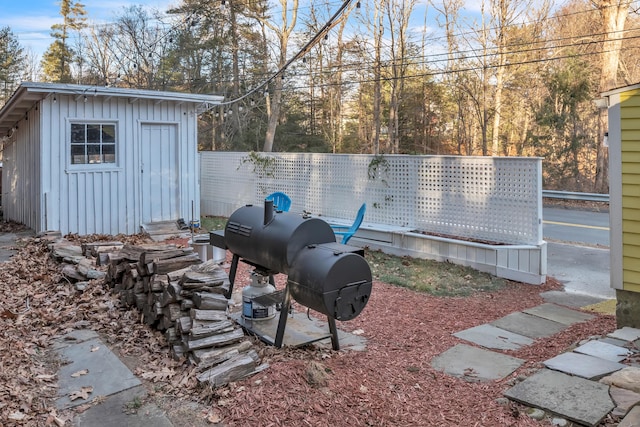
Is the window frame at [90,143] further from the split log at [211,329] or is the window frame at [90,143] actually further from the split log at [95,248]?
the split log at [211,329]

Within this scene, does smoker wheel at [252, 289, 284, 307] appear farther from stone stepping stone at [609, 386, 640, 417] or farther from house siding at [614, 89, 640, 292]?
house siding at [614, 89, 640, 292]

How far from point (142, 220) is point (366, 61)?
12.3m

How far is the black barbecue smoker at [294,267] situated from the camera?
3.07 metres

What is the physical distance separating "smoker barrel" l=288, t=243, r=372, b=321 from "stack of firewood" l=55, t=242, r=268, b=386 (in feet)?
1.78

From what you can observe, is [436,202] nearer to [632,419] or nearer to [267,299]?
[267,299]

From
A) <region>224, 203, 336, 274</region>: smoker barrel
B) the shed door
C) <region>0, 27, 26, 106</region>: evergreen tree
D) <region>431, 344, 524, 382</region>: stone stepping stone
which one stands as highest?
<region>0, 27, 26, 106</region>: evergreen tree

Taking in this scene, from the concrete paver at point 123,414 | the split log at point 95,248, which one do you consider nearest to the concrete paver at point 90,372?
the concrete paver at point 123,414

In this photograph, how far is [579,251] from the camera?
809 centimetres

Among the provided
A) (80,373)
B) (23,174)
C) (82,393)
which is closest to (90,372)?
(80,373)

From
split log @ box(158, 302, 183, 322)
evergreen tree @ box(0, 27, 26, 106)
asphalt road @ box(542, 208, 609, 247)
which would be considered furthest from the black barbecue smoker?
evergreen tree @ box(0, 27, 26, 106)

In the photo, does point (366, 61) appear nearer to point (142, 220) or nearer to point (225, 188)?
point (225, 188)

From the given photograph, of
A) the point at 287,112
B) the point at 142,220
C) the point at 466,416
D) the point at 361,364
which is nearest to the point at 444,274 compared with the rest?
the point at 361,364

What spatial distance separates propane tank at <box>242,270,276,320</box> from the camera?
3.83 m

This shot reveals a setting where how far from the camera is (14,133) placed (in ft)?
33.3
